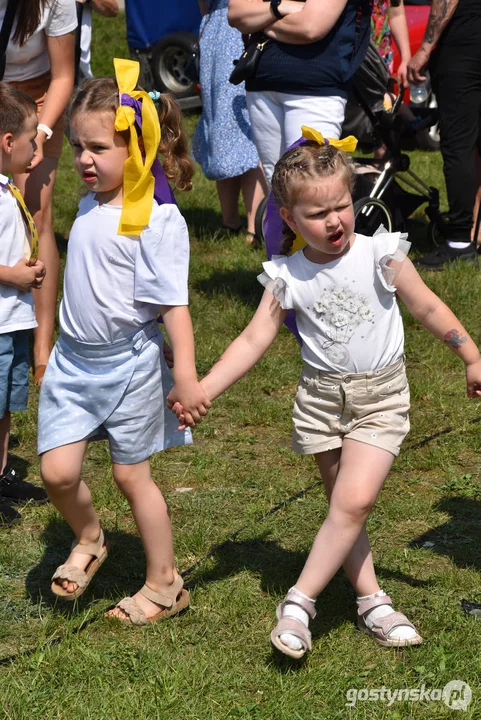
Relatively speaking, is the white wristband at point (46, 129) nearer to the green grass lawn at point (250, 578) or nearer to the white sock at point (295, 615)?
the green grass lawn at point (250, 578)

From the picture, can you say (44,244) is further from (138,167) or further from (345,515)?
(345,515)

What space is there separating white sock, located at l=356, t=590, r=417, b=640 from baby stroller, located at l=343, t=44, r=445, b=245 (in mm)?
3448

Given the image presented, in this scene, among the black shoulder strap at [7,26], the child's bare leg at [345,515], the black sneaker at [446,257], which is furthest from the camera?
the black sneaker at [446,257]

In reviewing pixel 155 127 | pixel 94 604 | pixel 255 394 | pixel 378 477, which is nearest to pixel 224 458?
pixel 255 394

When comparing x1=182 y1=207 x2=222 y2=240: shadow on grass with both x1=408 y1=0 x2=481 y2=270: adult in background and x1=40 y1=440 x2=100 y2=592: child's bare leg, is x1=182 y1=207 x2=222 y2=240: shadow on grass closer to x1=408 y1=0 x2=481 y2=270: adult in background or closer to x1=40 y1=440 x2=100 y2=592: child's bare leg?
x1=408 y1=0 x2=481 y2=270: adult in background

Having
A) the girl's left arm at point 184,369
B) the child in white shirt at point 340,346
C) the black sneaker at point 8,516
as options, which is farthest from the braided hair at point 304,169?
the black sneaker at point 8,516

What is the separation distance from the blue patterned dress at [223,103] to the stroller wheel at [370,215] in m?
1.18

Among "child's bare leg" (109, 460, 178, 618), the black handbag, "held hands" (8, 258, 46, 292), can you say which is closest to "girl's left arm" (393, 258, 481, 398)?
"child's bare leg" (109, 460, 178, 618)

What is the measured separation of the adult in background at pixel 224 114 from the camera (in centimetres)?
745

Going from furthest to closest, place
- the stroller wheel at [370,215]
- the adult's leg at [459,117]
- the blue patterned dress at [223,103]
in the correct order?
the blue patterned dress at [223,103] → the adult's leg at [459,117] → the stroller wheel at [370,215]

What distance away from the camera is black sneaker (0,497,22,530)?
418cm

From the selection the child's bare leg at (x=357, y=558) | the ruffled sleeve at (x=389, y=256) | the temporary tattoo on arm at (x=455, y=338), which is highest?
the ruffled sleeve at (x=389, y=256)

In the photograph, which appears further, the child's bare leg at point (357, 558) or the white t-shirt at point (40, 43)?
the white t-shirt at point (40, 43)

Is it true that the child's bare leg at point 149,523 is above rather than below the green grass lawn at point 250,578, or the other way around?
above
